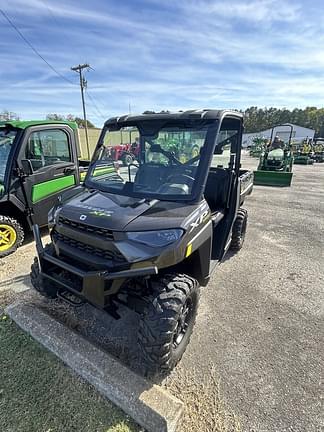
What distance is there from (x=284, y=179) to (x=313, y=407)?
987 centimetres

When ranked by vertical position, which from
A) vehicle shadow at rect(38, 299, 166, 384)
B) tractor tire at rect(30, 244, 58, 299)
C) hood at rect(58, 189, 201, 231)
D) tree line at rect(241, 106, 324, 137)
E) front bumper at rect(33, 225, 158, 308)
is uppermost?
tree line at rect(241, 106, 324, 137)

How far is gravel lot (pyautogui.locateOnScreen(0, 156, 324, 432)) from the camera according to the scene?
6.18 ft

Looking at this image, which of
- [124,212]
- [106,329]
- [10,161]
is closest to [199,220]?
[124,212]

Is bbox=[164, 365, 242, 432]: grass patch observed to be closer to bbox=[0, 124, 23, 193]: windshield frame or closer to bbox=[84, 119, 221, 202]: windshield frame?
bbox=[84, 119, 221, 202]: windshield frame

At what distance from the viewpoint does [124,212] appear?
6.52 feet

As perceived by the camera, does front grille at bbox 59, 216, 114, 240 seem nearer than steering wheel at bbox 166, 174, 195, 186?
Yes

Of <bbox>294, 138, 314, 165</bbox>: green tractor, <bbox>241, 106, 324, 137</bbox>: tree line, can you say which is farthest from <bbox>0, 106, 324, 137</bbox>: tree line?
<bbox>294, 138, 314, 165</bbox>: green tractor

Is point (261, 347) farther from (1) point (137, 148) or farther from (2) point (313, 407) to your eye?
(1) point (137, 148)

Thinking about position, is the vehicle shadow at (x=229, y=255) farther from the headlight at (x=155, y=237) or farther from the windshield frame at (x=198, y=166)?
the headlight at (x=155, y=237)

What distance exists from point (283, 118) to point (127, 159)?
83.9 m

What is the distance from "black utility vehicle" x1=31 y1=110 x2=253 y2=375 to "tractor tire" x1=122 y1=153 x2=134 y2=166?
63 millimetres

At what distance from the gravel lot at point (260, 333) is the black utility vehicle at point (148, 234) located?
16.5 inches

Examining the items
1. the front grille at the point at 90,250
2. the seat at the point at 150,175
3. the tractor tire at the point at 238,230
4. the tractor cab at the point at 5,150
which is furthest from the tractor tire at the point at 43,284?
the tractor tire at the point at 238,230

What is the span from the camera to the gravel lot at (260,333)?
1.88 m
